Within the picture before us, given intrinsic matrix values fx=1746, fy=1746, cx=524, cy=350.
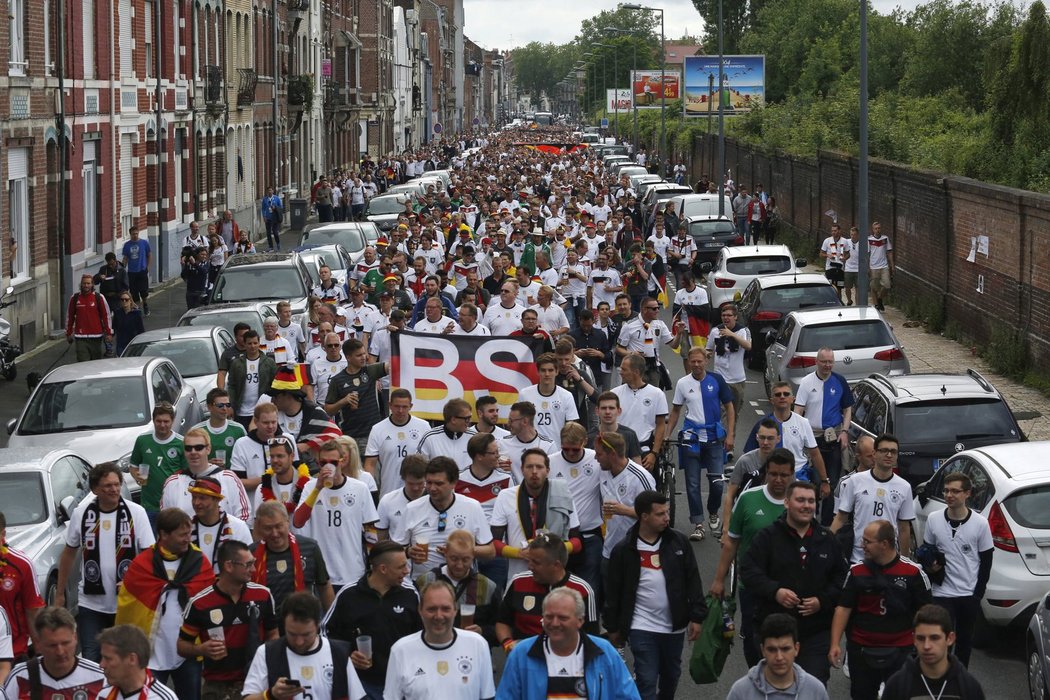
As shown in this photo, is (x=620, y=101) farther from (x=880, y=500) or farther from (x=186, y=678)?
(x=186, y=678)

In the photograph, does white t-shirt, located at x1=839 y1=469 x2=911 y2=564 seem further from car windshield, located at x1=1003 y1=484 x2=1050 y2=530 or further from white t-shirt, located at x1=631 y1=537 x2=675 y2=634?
white t-shirt, located at x1=631 y1=537 x2=675 y2=634

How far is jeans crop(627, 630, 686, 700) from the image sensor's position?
8758 millimetres

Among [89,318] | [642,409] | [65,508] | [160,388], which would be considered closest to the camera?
[65,508]

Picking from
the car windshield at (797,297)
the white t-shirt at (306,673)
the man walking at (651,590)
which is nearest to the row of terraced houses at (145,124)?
the car windshield at (797,297)

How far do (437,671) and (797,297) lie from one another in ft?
57.5

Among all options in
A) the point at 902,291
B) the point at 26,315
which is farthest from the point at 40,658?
the point at 902,291

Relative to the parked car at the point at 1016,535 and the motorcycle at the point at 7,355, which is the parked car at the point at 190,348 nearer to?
the motorcycle at the point at 7,355

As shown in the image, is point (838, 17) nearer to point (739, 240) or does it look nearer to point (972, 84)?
point (972, 84)

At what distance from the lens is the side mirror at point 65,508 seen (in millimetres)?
12258

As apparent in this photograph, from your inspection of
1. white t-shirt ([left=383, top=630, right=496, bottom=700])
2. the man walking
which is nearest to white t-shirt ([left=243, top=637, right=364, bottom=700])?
white t-shirt ([left=383, top=630, right=496, bottom=700])

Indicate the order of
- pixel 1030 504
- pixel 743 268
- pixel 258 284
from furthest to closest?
pixel 743 268 < pixel 258 284 < pixel 1030 504

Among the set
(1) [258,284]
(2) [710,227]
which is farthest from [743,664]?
(2) [710,227]

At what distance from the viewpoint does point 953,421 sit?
542 inches

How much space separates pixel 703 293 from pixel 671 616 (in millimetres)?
10401
